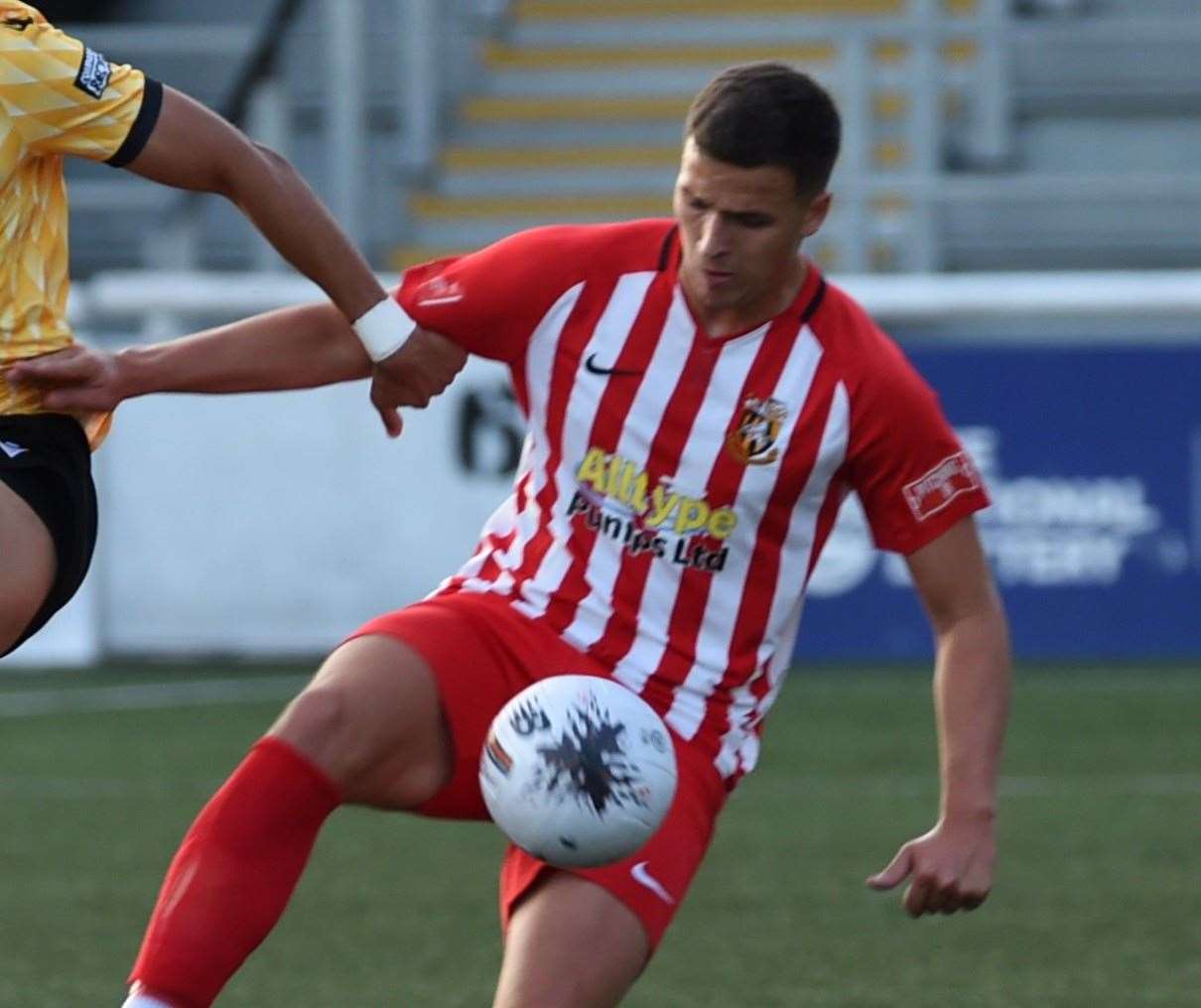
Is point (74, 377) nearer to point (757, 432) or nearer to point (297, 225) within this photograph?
point (297, 225)

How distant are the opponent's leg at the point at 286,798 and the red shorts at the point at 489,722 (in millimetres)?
34

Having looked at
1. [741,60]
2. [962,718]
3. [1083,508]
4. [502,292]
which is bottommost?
[1083,508]

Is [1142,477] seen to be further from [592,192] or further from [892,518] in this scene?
[892,518]

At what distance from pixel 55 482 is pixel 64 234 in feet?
1.20

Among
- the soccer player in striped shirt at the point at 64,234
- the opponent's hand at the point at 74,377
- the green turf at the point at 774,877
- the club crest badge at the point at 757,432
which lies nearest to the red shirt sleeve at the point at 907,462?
the club crest badge at the point at 757,432

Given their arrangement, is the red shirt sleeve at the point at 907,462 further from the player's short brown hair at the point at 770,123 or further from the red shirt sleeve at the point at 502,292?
the red shirt sleeve at the point at 502,292

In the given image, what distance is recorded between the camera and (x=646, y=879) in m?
3.61

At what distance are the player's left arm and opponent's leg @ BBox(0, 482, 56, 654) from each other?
1.22 meters

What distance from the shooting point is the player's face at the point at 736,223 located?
359 centimetres

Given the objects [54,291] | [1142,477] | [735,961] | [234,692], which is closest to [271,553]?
[234,692]

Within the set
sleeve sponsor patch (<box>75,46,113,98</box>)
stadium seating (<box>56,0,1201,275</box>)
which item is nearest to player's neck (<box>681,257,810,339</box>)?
sleeve sponsor patch (<box>75,46,113,98</box>)

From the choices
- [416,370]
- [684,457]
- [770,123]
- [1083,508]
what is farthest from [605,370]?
[1083,508]

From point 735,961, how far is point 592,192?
332 inches

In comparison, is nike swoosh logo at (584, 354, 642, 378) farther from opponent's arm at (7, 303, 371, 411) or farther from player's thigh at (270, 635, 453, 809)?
player's thigh at (270, 635, 453, 809)
